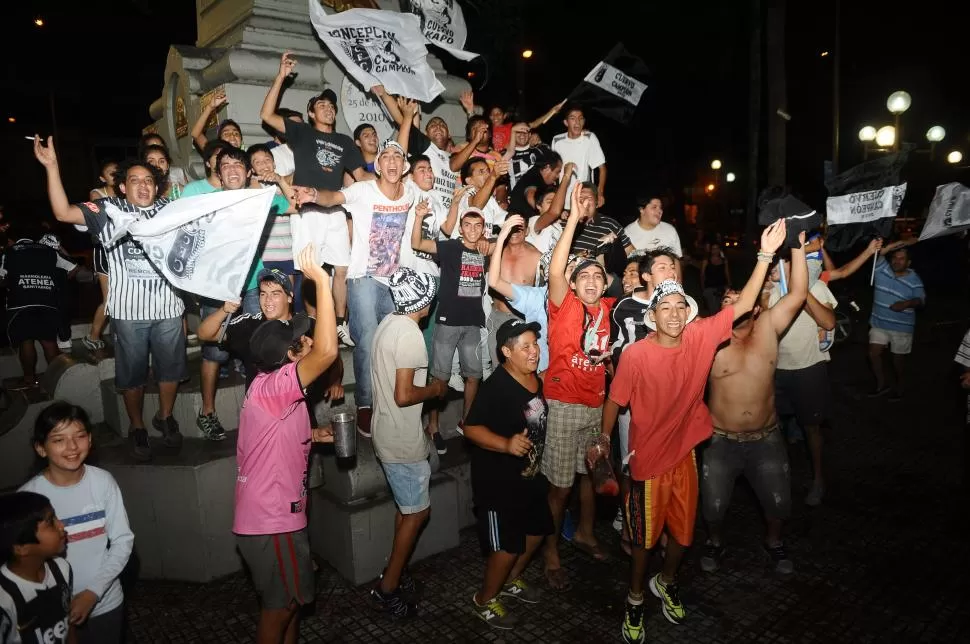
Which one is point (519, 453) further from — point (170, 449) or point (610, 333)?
point (170, 449)

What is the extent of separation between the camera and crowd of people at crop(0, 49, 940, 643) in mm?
3582

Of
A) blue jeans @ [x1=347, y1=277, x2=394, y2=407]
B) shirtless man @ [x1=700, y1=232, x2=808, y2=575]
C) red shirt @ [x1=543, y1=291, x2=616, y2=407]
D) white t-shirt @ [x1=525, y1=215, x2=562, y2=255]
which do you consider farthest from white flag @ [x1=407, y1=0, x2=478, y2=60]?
shirtless man @ [x1=700, y1=232, x2=808, y2=575]

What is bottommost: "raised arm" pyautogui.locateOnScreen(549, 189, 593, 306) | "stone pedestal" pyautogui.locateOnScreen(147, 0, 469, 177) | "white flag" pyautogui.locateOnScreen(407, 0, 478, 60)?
"raised arm" pyautogui.locateOnScreen(549, 189, 593, 306)

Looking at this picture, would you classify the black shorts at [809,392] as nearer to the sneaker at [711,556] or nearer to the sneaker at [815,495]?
the sneaker at [815,495]

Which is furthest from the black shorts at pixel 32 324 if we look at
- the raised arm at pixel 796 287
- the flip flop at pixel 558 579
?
the raised arm at pixel 796 287

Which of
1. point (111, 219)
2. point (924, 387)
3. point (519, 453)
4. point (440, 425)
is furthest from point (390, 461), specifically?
point (924, 387)

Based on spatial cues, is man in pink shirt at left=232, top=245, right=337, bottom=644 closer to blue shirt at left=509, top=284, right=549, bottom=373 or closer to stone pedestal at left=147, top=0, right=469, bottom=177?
blue shirt at left=509, top=284, right=549, bottom=373

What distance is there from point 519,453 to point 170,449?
3.19m

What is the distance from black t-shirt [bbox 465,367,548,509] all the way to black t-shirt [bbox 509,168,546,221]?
3.71 meters

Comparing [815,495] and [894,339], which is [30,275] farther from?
[894,339]

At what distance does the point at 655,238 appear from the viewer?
7.11 meters

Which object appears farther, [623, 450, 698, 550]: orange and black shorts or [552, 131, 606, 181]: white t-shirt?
[552, 131, 606, 181]: white t-shirt

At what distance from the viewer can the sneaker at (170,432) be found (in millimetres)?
5445

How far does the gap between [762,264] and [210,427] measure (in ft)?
15.3
